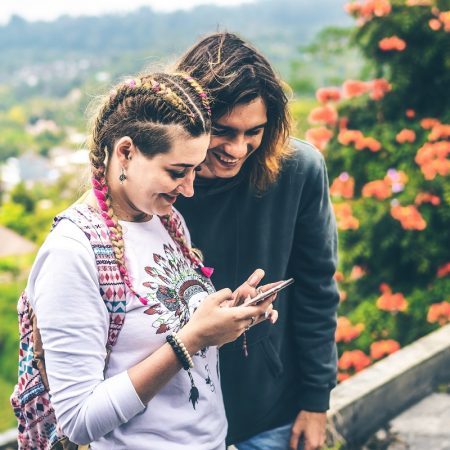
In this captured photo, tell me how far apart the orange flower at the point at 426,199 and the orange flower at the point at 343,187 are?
545mm

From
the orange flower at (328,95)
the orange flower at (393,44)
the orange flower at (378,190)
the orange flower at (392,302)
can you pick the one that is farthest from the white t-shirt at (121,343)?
the orange flower at (328,95)

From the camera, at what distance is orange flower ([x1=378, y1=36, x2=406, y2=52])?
4.59 m

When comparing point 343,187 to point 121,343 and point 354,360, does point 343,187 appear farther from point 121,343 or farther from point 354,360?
point 121,343

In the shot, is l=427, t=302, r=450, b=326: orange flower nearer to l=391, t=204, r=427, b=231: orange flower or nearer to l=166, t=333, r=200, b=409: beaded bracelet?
l=391, t=204, r=427, b=231: orange flower

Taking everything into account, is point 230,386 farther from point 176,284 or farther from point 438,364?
point 438,364

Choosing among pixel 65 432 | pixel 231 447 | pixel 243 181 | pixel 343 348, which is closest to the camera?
pixel 65 432

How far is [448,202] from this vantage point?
423cm

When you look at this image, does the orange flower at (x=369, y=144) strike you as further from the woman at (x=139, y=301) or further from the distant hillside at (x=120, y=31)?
the distant hillside at (x=120, y=31)

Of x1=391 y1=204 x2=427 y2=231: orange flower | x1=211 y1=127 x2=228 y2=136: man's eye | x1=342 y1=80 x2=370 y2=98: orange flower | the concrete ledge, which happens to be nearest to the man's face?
x1=211 y1=127 x2=228 y2=136: man's eye

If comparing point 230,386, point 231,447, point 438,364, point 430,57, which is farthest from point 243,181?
point 430,57

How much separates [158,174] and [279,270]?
0.67 metres

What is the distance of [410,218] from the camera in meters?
4.22

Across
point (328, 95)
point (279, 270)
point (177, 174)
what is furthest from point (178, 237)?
point (328, 95)

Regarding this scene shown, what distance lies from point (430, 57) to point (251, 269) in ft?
10.6
